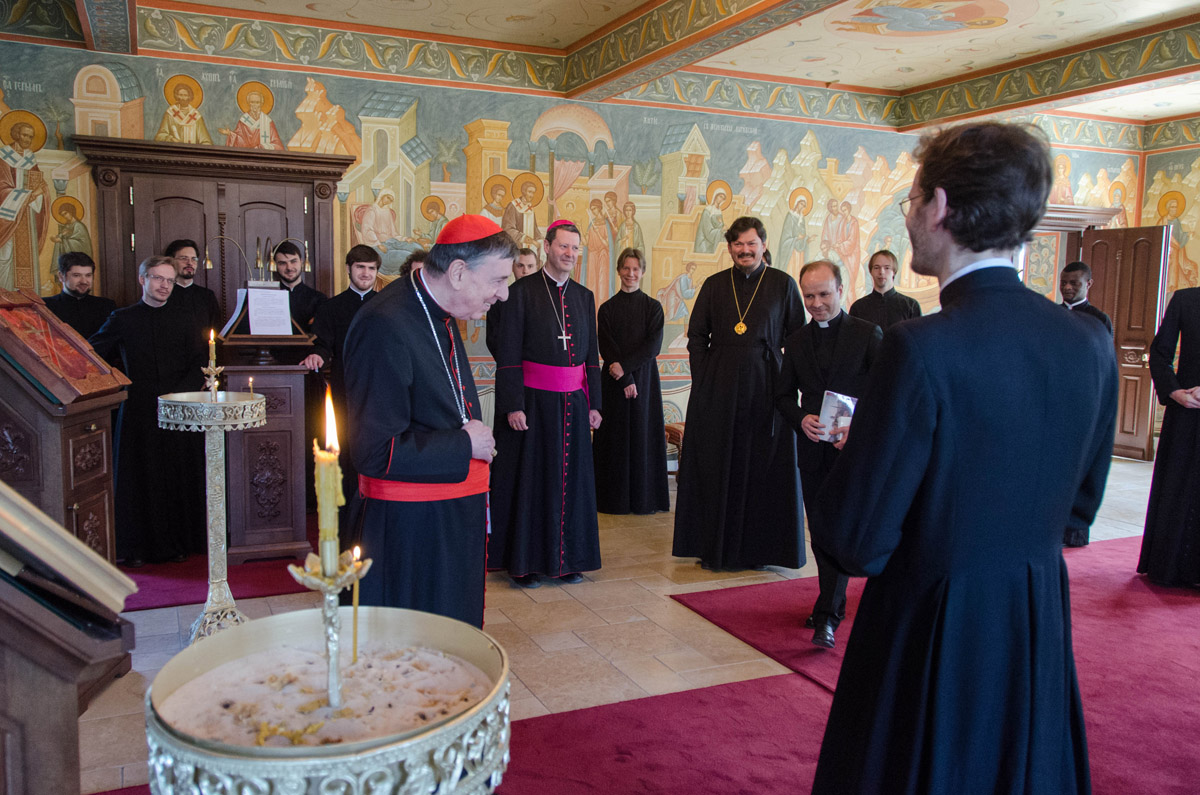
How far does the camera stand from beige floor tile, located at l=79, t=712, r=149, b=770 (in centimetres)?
312

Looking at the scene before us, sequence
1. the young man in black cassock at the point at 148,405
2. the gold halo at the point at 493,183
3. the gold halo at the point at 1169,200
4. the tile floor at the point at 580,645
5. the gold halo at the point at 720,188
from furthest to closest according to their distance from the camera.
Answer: the gold halo at the point at 1169,200, the gold halo at the point at 720,188, the gold halo at the point at 493,183, the young man in black cassock at the point at 148,405, the tile floor at the point at 580,645

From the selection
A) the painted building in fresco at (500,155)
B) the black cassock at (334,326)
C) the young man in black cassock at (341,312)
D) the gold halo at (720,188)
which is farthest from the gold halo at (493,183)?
the gold halo at (720,188)

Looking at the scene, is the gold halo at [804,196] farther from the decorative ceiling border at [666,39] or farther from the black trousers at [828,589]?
the black trousers at [828,589]

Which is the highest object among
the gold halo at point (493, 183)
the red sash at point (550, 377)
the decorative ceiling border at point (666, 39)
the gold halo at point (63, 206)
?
the decorative ceiling border at point (666, 39)

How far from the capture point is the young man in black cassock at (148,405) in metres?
5.63

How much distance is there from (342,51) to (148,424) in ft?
11.9

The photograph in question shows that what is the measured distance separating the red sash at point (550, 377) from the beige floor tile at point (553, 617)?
125 cm

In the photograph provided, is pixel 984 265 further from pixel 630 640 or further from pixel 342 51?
pixel 342 51

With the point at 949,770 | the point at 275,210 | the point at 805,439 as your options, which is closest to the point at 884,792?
the point at 949,770

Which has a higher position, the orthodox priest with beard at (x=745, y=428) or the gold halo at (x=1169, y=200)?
the gold halo at (x=1169, y=200)

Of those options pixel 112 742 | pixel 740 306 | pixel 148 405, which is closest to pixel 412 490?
pixel 112 742

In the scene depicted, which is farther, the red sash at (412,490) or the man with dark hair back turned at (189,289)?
the man with dark hair back turned at (189,289)

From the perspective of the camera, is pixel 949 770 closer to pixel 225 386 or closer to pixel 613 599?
pixel 613 599

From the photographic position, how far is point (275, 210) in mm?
7371
